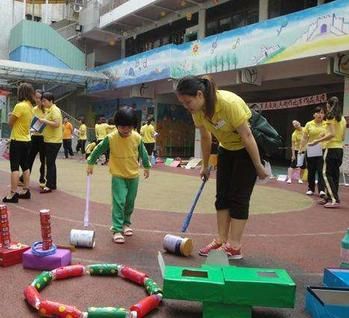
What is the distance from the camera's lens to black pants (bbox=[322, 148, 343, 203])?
25.3 feet

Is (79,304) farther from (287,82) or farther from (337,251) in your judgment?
(287,82)

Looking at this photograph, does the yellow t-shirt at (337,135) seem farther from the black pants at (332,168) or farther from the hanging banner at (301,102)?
the hanging banner at (301,102)

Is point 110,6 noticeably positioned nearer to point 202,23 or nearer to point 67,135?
point 202,23

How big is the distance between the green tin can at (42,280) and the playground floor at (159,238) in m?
0.05

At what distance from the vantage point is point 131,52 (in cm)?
2814

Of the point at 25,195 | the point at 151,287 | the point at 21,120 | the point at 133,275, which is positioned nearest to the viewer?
the point at 151,287

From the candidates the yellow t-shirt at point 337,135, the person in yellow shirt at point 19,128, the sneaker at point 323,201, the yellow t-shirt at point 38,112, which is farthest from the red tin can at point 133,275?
the sneaker at point 323,201

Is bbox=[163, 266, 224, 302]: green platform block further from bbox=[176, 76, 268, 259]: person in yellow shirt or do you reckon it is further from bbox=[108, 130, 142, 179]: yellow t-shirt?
bbox=[108, 130, 142, 179]: yellow t-shirt

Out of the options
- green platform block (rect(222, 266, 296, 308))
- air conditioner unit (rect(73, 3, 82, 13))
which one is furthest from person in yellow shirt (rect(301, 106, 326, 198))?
air conditioner unit (rect(73, 3, 82, 13))

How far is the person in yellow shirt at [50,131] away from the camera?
26.1 feet

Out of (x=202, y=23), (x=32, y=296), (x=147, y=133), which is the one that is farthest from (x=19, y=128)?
(x=202, y=23)

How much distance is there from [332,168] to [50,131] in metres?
5.10

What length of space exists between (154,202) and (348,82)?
983 centimetres

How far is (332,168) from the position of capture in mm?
7820
